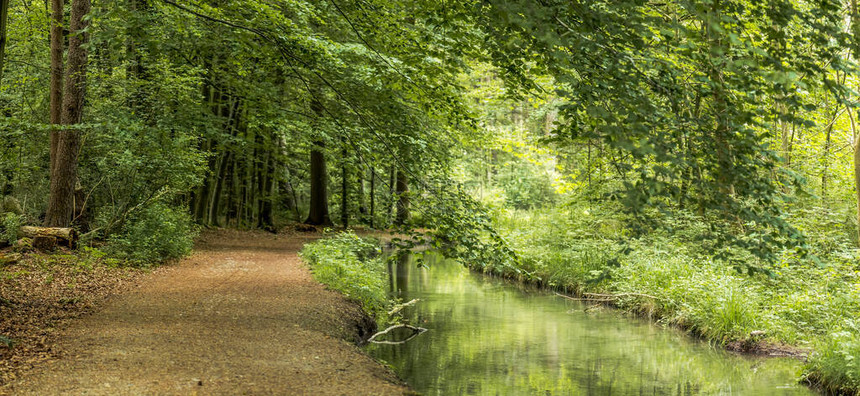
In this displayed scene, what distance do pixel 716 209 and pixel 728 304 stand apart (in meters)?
6.86

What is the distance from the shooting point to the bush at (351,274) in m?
10.9

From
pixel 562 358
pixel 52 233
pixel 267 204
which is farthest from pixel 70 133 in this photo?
pixel 267 204

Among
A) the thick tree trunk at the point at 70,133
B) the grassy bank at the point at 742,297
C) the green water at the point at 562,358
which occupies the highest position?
the thick tree trunk at the point at 70,133

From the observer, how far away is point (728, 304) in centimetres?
1051

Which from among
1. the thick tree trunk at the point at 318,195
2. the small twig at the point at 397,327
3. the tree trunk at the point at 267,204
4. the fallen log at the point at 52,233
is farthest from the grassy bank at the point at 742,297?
the tree trunk at the point at 267,204

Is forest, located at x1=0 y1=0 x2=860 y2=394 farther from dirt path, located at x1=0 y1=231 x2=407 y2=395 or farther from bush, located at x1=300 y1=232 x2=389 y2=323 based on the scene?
dirt path, located at x1=0 y1=231 x2=407 y2=395

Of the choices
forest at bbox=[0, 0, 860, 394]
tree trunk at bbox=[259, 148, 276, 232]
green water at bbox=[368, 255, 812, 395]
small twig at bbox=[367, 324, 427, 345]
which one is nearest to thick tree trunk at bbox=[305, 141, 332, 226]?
tree trunk at bbox=[259, 148, 276, 232]

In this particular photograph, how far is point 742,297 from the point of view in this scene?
10.7 metres

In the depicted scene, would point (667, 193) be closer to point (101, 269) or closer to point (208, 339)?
point (208, 339)

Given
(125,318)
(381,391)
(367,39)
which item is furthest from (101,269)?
(381,391)

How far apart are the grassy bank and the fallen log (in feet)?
27.0

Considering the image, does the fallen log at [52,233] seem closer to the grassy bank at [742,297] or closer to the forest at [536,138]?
the forest at [536,138]

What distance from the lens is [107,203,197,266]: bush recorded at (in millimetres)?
12477

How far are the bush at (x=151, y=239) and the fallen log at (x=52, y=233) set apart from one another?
69cm
